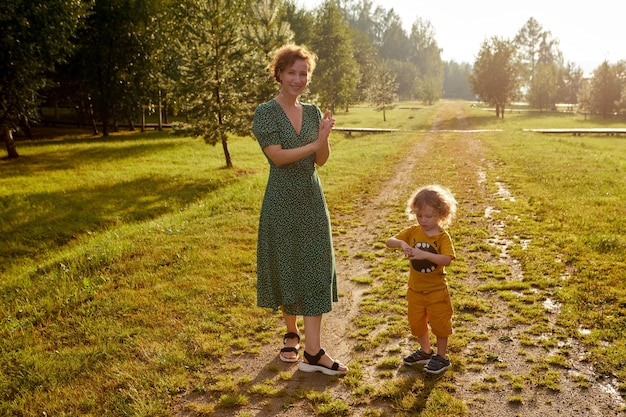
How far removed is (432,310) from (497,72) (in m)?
53.0

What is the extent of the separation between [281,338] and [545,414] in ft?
9.48

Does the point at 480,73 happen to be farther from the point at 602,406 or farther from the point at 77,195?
the point at 602,406

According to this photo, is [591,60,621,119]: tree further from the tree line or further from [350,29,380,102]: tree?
[350,29,380,102]: tree

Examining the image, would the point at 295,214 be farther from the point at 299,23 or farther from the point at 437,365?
the point at 299,23

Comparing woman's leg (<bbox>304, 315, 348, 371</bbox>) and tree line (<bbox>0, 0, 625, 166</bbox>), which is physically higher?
tree line (<bbox>0, 0, 625, 166</bbox>)

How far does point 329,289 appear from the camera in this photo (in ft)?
14.7

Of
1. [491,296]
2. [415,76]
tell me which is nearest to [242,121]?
[491,296]

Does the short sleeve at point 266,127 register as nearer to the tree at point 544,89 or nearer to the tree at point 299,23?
the tree at point 299,23

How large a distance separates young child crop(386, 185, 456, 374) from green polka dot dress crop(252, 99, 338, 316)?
73 cm

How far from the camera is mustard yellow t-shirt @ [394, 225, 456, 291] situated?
4.20 m

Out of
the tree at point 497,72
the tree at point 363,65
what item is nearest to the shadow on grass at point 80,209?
the tree at point 497,72

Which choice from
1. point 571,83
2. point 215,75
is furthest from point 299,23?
point 571,83

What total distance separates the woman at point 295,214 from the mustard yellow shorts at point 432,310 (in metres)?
0.83

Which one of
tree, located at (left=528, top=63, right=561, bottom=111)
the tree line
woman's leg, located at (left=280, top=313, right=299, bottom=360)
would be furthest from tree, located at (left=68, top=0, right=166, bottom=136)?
tree, located at (left=528, top=63, right=561, bottom=111)
